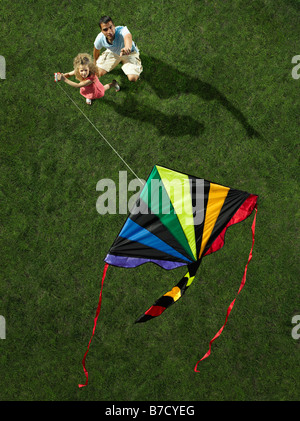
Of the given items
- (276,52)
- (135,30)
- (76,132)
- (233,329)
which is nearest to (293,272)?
(233,329)

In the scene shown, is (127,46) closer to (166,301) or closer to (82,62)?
(82,62)

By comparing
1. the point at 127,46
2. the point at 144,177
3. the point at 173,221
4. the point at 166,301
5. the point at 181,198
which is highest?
the point at 127,46

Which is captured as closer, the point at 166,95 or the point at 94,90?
the point at 94,90

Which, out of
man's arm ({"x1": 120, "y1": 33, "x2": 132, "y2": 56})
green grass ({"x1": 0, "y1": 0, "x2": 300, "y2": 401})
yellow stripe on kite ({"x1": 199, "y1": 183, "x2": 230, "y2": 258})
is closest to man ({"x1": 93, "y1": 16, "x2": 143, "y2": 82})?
man's arm ({"x1": 120, "y1": 33, "x2": 132, "y2": 56})

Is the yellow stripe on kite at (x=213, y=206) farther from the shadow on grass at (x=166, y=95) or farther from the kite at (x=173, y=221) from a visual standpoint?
the shadow on grass at (x=166, y=95)

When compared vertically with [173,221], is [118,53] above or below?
above

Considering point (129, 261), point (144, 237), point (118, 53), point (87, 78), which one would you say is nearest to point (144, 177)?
point (144, 237)

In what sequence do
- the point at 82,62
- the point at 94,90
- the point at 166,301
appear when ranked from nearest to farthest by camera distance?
the point at 82,62, the point at 166,301, the point at 94,90
